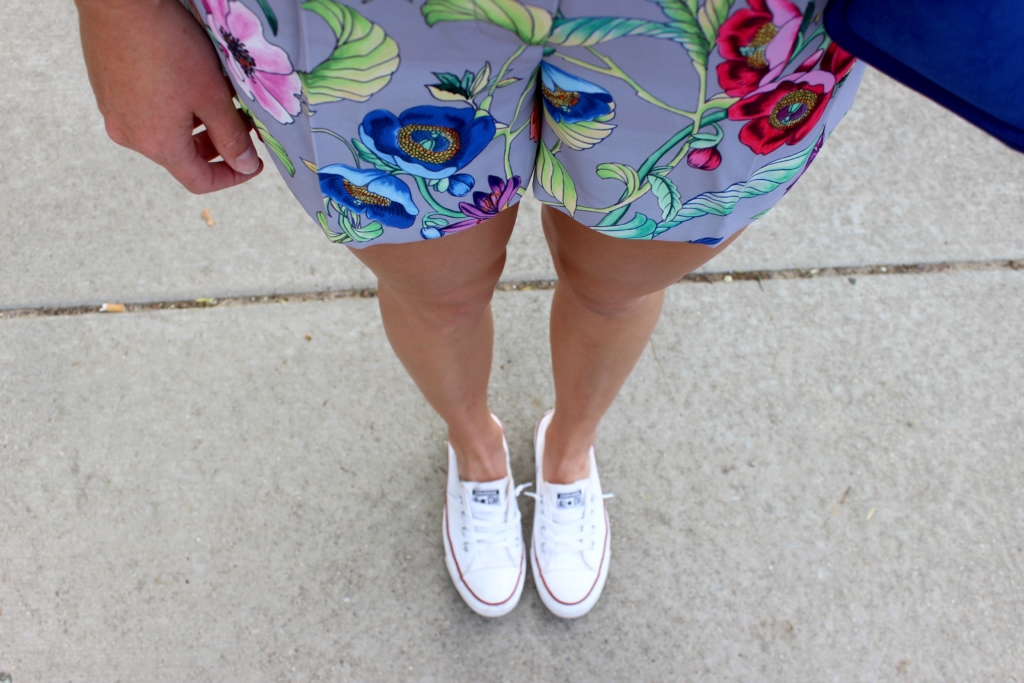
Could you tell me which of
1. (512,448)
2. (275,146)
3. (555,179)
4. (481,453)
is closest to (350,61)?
(275,146)

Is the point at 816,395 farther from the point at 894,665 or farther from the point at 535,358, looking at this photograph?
the point at 535,358

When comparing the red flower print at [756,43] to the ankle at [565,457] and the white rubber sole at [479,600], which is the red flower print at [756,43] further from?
the white rubber sole at [479,600]

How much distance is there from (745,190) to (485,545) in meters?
0.98

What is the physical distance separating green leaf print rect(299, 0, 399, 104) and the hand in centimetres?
16

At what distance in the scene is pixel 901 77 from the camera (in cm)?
56

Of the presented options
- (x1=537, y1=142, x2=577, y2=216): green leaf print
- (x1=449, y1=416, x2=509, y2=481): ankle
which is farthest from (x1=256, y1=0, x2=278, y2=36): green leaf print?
(x1=449, y1=416, x2=509, y2=481): ankle

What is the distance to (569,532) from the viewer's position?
145 centimetres

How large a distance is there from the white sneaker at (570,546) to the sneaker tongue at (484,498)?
11 centimetres

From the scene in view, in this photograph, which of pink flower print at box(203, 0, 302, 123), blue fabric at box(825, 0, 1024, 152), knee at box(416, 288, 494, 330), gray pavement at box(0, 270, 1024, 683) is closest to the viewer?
blue fabric at box(825, 0, 1024, 152)

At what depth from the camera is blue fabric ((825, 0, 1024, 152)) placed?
491 mm

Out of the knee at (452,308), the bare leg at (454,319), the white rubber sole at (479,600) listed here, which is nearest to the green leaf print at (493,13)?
the bare leg at (454,319)

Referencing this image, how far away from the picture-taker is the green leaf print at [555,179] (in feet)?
2.60

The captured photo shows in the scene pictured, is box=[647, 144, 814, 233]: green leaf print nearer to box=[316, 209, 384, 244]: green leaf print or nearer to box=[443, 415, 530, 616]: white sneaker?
box=[316, 209, 384, 244]: green leaf print

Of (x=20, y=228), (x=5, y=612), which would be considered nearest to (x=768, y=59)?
(x=5, y=612)
